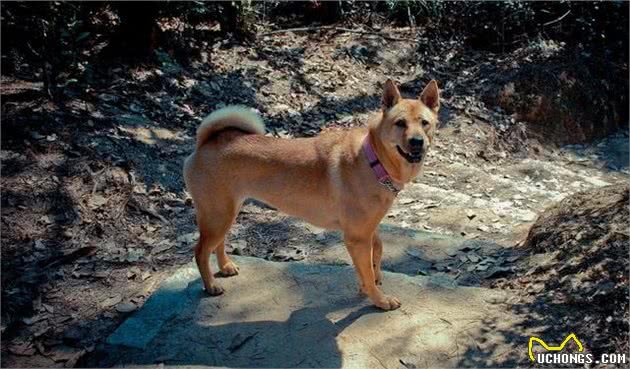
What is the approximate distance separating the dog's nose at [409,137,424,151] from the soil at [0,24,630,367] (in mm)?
1815

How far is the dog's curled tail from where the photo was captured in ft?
14.0

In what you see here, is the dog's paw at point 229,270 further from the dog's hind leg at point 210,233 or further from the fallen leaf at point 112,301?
the fallen leaf at point 112,301

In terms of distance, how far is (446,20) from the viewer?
34.6 feet

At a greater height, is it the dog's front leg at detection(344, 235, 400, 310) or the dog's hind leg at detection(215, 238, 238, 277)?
the dog's front leg at detection(344, 235, 400, 310)

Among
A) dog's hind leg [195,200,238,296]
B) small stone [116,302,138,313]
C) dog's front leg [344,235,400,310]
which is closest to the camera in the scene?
dog's front leg [344,235,400,310]

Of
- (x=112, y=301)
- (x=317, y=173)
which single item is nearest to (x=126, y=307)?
(x=112, y=301)

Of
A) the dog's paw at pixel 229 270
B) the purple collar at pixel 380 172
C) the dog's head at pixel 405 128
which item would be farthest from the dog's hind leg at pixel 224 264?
the dog's head at pixel 405 128

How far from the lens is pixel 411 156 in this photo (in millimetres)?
3908

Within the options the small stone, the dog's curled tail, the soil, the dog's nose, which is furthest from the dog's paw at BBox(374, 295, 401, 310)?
the small stone

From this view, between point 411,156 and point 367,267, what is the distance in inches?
32.1

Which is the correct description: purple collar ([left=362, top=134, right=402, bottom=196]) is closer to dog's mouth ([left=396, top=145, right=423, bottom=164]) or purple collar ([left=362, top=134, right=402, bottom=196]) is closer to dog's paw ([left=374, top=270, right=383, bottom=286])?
dog's mouth ([left=396, top=145, right=423, bottom=164])

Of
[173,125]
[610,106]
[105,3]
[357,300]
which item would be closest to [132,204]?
[173,125]

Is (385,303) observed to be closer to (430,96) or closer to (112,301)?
(430,96)

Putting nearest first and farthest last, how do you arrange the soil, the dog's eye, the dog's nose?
the dog's nose, the dog's eye, the soil
